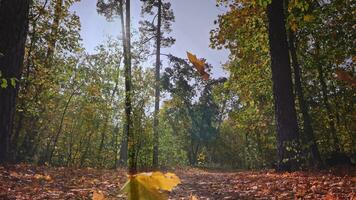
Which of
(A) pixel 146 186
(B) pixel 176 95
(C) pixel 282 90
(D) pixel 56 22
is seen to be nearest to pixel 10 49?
(C) pixel 282 90

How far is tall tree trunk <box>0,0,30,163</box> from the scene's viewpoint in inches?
306

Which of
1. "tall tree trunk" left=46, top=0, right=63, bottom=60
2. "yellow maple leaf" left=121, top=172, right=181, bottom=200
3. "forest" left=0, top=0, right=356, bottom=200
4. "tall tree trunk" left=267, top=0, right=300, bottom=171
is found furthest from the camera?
"tall tree trunk" left=46, top=0, right=63, bottom=60

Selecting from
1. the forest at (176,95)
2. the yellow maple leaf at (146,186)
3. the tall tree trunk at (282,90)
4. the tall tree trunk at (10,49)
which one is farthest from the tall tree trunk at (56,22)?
the yellow maple leaf at (146,186)

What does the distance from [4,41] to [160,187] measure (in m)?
7.77

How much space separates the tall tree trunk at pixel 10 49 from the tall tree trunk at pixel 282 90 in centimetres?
663

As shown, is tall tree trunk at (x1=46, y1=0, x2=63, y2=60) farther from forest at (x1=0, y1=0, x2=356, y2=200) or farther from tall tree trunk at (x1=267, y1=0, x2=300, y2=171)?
tall tree trunk at (x1=267, y1=0, x2=300, y2=171)

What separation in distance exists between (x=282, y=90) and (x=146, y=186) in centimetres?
1031

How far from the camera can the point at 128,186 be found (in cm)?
85

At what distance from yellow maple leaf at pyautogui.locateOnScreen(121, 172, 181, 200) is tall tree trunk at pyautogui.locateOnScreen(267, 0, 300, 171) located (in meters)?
9.56

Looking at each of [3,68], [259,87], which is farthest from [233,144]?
[3,68]

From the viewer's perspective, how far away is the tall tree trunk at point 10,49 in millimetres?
7766

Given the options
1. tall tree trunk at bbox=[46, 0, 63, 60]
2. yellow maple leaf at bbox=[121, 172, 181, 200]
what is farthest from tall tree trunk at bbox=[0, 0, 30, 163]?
tall tree trunk at bbox=[46, 0, 63, 60]

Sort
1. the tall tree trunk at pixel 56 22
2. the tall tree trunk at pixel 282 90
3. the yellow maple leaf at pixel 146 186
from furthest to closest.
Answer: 1. the tall tree trunk at pixel 56 22
2. the tall tree trunk at pixel 282 90
3. the yellow maple leaf at pixel 146 186

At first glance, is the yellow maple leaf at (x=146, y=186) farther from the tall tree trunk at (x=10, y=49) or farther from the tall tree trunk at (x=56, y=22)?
the tall tree trunk at (x=56, y=22)
